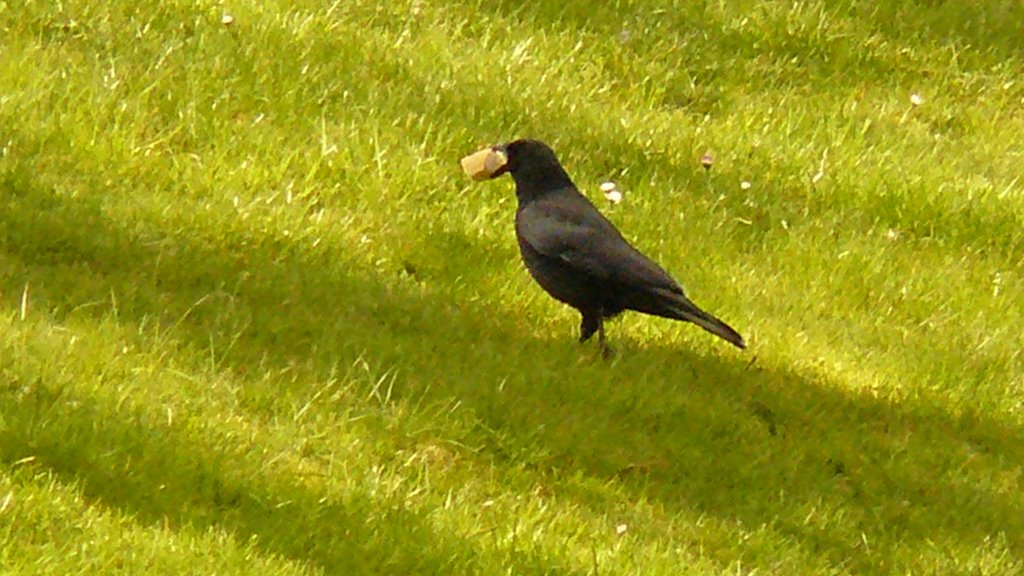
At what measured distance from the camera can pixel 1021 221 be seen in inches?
386

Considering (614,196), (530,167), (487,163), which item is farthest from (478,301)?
(614,196)

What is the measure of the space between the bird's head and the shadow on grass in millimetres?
746

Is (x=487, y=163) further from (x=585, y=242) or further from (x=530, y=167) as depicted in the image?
(x=585, y=242)

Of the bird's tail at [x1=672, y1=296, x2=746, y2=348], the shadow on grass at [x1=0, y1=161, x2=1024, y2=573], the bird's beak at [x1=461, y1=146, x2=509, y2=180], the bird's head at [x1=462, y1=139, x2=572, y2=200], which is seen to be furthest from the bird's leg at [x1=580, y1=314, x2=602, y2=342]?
the bird's beak at [x1=461, y1=146, x2=509, y2=180]

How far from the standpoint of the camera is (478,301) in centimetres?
784

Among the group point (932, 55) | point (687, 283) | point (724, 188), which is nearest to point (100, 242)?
point (687, 283)

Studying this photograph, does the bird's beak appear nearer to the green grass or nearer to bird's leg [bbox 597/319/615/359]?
Result: the green grass

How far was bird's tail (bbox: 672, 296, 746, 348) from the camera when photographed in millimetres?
7445

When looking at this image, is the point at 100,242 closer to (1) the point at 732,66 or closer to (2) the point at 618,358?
(2) the point at 618,358

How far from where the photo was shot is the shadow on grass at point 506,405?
19.6 feet

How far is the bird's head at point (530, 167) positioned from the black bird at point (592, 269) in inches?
4.1

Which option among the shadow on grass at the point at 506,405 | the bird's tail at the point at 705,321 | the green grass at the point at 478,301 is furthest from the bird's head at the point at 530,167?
the bird's tail at the point at 705,321

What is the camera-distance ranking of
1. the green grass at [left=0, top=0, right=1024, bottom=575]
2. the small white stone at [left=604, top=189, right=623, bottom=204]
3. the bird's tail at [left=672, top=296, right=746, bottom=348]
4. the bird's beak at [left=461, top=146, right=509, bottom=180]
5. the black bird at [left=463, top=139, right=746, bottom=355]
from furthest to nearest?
the small white stone at [left=604, top=189, right=623, bottom=204] → the bird's beak at [left=461, top=146, right=509, bottom=180] → the black bird at [left=463, top=139, right=746, bottom=355] → the bird's tail at [left=672, top=296, right=746, bottom=348] → the green grass at [left=0, top=0, right=1024, bottom=575]

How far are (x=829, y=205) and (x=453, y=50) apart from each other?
217 centimetres
